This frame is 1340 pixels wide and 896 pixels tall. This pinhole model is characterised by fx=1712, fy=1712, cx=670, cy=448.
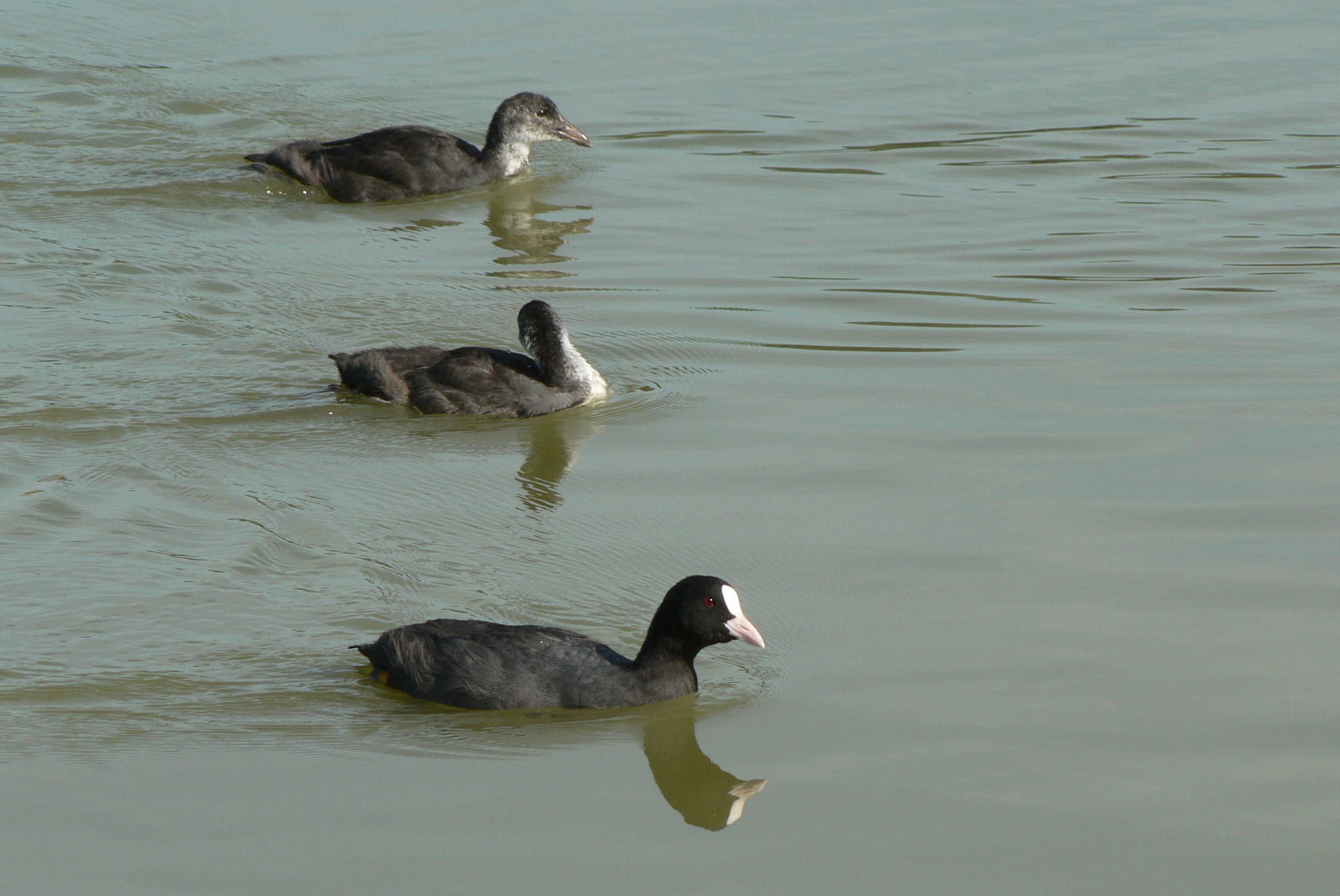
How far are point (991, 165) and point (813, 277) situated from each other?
14.2 feet

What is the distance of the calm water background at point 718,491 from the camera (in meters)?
6.16

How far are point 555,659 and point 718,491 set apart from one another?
2.64 m

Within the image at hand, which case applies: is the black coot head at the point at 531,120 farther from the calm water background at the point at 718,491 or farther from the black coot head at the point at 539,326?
the black coot head at the point at 539,326

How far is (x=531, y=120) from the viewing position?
663 inches

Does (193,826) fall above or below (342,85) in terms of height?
below

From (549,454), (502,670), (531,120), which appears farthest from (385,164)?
(502,670)

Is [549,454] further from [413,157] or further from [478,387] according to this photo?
[413,157]

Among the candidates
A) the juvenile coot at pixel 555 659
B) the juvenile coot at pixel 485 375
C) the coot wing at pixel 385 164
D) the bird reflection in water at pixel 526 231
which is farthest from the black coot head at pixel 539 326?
the coot wing at pixel 385 164

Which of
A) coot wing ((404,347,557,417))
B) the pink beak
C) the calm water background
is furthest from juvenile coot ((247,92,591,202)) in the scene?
the pink beak

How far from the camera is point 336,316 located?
12.5 metres

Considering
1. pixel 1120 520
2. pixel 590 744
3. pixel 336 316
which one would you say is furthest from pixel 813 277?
pixel 590 744

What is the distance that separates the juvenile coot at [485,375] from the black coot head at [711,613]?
4.09 m

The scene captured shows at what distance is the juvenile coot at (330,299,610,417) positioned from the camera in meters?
10.8

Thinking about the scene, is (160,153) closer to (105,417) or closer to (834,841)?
(105,417)
